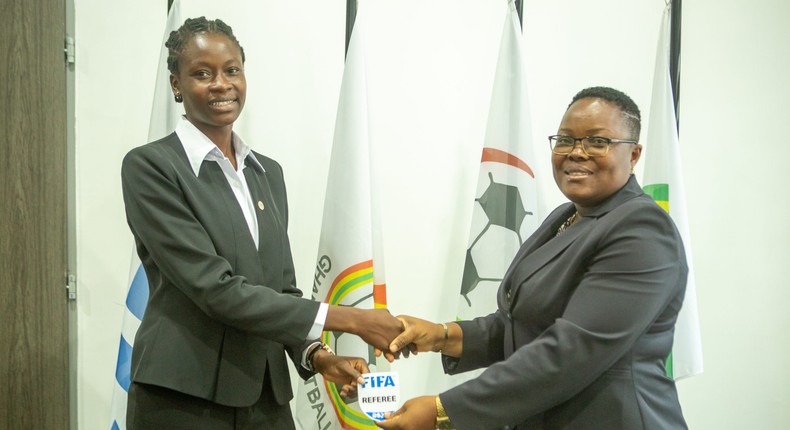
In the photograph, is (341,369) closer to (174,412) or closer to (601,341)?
(174,412)

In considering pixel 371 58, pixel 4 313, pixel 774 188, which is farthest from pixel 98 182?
pixel 774 188

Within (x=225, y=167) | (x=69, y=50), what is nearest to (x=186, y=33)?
(x=225, y=167)

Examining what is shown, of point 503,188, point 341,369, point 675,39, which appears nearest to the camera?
point 341,369

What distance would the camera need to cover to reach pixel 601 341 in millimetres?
1298

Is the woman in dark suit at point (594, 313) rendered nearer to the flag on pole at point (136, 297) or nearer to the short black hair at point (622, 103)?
the short black hair at point (622, 103)

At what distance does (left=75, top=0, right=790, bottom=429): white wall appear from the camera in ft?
9.01

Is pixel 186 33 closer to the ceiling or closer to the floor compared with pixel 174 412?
closer to the ceiling

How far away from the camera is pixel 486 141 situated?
264cm

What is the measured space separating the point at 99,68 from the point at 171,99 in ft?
1.57

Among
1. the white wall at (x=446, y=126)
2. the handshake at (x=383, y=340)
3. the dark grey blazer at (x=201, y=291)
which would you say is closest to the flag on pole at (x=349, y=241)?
the white wall at (x=446, y=126)

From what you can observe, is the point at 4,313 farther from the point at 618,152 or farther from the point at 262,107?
the point at 618,152

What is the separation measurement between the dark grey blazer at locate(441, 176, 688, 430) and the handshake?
0.39 metres

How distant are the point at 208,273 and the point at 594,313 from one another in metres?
0.84

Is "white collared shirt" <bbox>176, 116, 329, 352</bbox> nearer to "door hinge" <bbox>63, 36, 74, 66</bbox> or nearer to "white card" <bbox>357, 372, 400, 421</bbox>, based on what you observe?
"white card" <bbox>357, 372, 400, 421</bbox>
